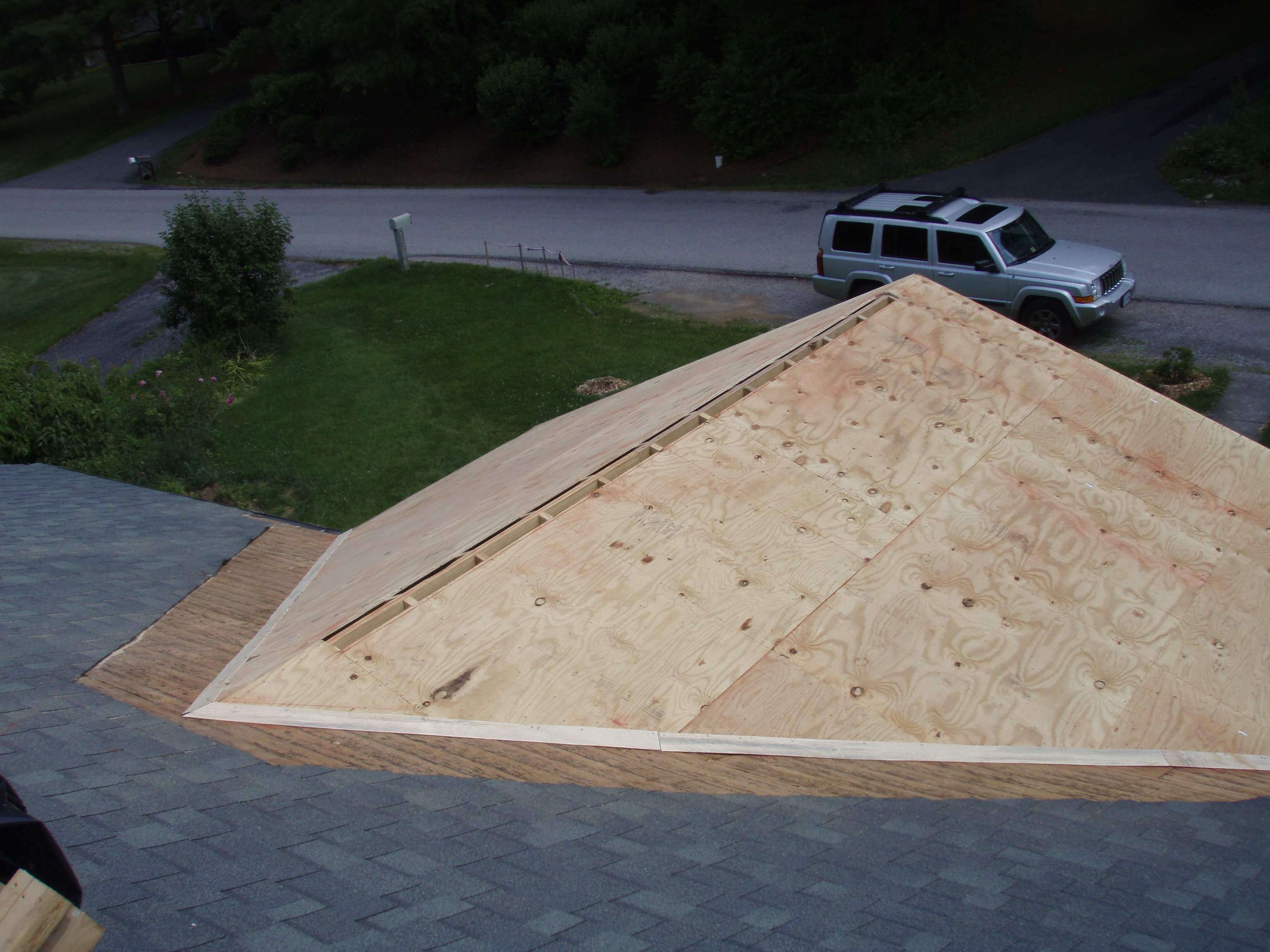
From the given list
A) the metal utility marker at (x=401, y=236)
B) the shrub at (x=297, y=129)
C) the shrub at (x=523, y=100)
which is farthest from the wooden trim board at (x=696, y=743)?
the shrub at (x=297, y=129)

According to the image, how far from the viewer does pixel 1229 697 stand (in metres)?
5.24

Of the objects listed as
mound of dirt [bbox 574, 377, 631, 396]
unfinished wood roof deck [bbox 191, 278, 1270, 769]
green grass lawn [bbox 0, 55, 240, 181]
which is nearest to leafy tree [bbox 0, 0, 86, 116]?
green grass lawn [bbox 0, 55, 240, 181]

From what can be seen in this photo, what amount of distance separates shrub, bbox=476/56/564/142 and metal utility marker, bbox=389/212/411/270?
11.1 meters

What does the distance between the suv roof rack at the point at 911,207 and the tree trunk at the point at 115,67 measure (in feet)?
129

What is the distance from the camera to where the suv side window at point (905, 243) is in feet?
47.8

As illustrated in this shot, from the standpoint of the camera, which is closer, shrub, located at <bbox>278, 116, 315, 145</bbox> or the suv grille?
the suv grille

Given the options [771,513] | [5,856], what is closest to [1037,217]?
[771,513]

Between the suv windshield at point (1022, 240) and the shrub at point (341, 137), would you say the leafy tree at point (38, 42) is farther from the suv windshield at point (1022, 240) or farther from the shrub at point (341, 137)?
the suv windshield at point (1022, 240)

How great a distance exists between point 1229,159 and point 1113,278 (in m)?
9.15

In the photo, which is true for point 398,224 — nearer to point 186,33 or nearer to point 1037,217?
point 1037,217

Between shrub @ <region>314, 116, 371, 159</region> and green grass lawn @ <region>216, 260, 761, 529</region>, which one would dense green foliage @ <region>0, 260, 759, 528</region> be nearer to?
green grass lawn @ <region>216, 260, 761, 529</region>

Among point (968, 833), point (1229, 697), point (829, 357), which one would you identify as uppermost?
point (829, 357)

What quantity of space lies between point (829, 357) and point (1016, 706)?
140 inches

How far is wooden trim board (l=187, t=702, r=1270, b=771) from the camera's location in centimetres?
466
